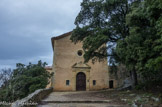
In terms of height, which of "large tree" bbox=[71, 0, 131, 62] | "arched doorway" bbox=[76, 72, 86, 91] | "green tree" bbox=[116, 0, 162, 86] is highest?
"large tree" bbox=[71, 0, 131, 62]

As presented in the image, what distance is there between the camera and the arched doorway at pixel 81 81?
16734 millimetres

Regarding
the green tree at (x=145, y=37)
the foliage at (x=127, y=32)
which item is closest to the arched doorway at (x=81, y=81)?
the foliage at (x=127, y=32)

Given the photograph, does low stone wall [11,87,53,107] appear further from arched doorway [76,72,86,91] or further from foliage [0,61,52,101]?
arched doorway [76,72,86,91]

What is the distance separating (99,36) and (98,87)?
8914 millimetres

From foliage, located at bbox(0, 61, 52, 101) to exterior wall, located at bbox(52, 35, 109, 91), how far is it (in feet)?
9.64

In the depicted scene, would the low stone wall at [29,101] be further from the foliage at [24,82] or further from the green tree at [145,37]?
the foliage at [24,82]

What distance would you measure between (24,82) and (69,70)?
20.4ft

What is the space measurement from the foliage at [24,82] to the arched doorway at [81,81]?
15.6 feet

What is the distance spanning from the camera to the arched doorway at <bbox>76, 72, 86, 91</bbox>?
16734mm

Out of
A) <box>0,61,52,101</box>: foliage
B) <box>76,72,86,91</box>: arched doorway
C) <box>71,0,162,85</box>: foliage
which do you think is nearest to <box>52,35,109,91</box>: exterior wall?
<box>76,72,86,91</box>: arched doorway

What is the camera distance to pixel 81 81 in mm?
17016

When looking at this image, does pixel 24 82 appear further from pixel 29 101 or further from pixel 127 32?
pixel 127 32

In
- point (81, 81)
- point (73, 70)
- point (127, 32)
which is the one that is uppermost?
point (127, 32)

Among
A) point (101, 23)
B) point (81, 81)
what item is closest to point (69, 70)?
point (81, 81)
